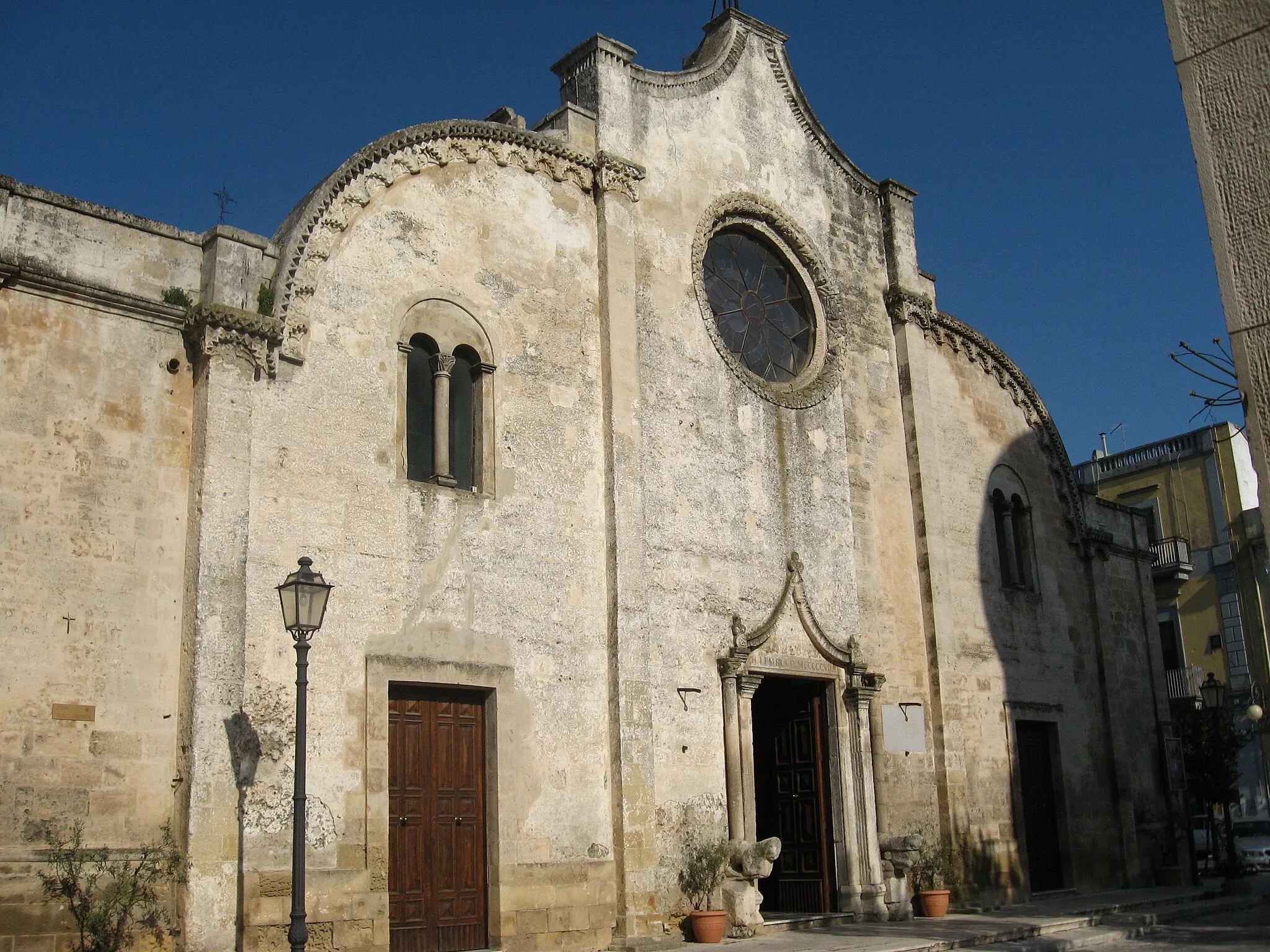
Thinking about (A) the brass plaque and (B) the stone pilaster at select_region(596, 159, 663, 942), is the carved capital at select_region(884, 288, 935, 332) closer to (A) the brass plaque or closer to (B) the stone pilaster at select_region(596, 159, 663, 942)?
(B) the stone pilaster at select_region(596, 159, 663, 942)

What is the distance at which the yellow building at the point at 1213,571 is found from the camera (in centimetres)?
3222

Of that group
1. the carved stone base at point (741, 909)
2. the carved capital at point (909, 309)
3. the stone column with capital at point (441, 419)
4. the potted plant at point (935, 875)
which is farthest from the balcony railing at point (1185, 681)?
the stone column with capital at point (441, 419)

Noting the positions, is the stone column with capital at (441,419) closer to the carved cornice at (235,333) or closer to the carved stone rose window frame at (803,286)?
the carved cornice at (235,333)

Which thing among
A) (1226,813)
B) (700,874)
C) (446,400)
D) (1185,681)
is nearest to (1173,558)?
(1185,681)

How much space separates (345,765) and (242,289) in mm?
4475

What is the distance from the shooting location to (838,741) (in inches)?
625

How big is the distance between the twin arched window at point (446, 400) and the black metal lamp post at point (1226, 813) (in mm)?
13413

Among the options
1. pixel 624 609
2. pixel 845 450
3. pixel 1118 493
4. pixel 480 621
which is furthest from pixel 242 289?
pixel 1118 493

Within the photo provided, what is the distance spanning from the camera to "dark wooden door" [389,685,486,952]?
1181 cm

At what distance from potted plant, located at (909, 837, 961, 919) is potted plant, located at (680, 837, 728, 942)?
131 inches

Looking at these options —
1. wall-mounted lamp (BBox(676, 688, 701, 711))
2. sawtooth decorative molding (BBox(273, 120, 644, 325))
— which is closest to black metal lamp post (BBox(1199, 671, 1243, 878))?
wall-mounted lamp (BBox(676, 688, 701, 711))

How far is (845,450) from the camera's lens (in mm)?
17219

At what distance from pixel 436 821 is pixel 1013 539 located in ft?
36.6

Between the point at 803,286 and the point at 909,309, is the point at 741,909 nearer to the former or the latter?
the point at 803,286
